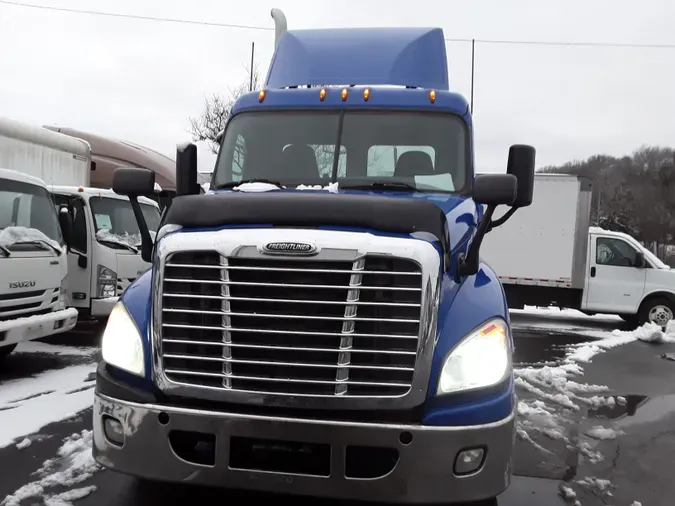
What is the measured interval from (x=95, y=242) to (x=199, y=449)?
643 centimetres

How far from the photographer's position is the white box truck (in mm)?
11797

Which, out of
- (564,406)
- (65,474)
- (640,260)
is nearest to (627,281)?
(640,260)

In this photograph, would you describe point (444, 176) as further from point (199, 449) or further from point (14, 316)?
point (14, 316)

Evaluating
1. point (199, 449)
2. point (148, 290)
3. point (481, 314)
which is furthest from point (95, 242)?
point (481, 314)

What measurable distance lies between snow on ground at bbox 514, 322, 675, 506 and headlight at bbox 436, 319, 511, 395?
1557 mm

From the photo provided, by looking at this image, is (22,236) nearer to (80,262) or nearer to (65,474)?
(80,262)

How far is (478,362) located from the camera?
2746 millimetres

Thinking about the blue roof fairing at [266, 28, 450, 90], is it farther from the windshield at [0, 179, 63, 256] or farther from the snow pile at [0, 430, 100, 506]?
the snow pile at [0, 430, 100, 506]

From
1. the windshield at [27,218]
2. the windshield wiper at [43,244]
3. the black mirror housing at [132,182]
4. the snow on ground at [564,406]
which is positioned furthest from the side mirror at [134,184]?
the snow on ground at [564,406]

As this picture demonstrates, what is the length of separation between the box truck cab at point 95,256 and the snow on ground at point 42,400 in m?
1.76

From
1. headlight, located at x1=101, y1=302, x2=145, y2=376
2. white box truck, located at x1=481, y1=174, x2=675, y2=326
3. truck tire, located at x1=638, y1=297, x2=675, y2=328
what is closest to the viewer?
headlight, located at x1=101, y1=302, x2=145, y2=376

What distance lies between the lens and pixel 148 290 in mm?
3154

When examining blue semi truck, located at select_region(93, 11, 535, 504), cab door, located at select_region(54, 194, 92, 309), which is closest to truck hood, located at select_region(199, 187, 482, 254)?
blue semi truck, located at select_region(93, 11, 535, 504)

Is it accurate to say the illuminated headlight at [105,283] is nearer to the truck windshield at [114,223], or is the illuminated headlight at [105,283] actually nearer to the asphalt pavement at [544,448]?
the truck windshield at [114,223]
